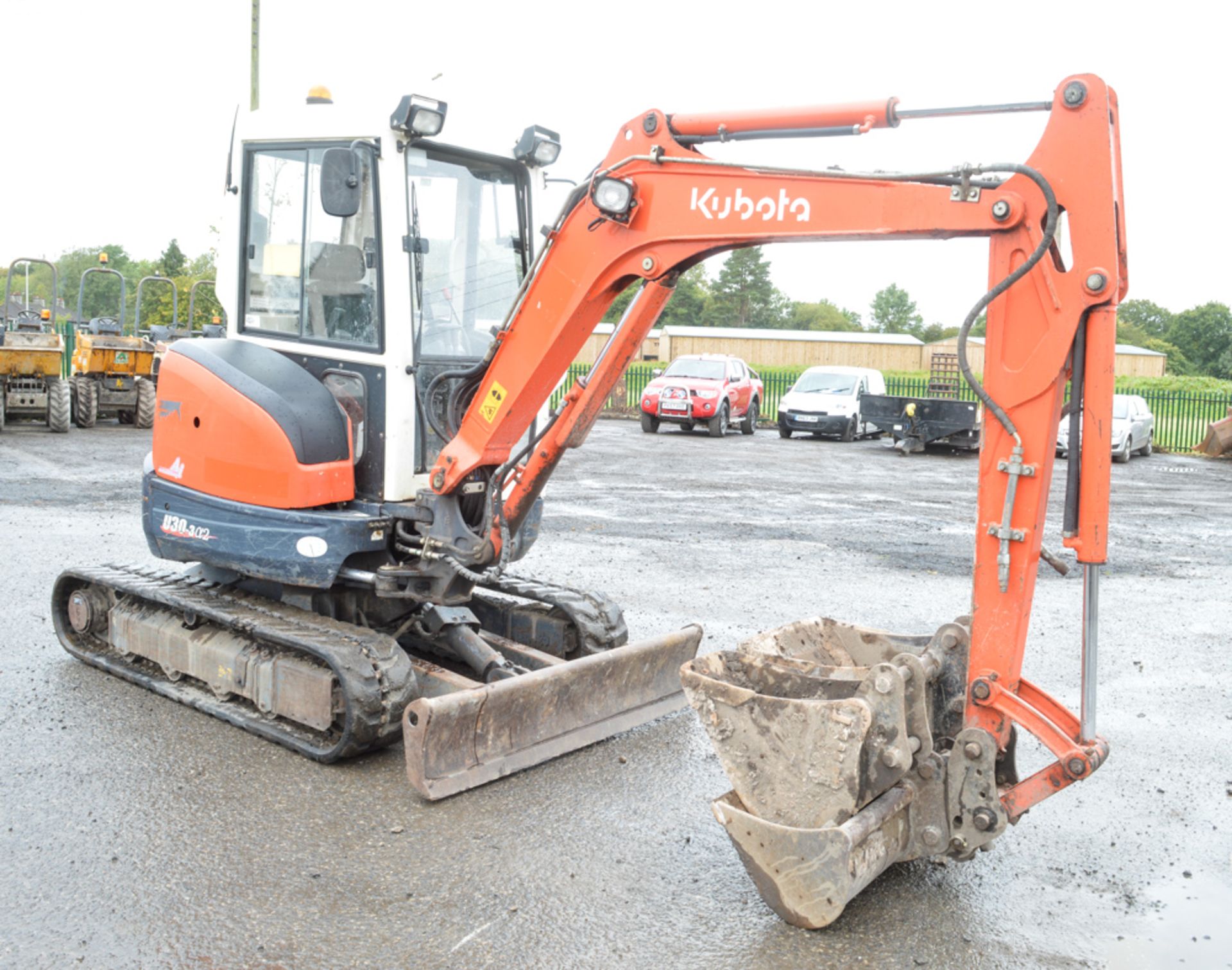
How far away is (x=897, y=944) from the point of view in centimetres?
409

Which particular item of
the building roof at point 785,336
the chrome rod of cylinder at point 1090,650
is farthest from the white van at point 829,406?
the building roof at point 785,336

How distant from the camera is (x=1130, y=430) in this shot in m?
25.5

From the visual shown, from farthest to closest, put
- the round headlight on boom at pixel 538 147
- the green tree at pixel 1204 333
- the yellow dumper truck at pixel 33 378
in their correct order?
the green tree at pixel 1204 333 → the yellow dumper truck at pixel 33 378 → the round headlight on boom at pixel 538 147

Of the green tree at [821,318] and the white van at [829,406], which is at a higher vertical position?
the green tree at [821,318]

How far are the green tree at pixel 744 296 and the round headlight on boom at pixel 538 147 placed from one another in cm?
9242

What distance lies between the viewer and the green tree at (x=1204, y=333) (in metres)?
89.8

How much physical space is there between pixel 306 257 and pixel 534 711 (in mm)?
2704

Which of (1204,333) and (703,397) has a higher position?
(1204,333)

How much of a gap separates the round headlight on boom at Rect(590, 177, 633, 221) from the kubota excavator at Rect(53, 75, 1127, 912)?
1 cm

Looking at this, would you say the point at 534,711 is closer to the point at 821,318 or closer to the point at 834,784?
the point at 834,784

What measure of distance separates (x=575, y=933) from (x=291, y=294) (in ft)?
12.4

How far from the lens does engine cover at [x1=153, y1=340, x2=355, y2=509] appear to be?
5918 millimetres

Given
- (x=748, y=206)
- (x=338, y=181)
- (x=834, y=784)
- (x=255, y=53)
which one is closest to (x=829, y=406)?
(x=255, y=53)

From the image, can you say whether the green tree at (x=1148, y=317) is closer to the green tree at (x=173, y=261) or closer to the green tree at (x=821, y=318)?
the green tree at (x=821, y=318)
